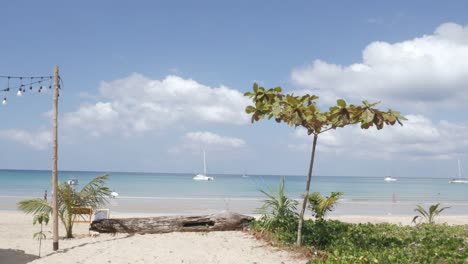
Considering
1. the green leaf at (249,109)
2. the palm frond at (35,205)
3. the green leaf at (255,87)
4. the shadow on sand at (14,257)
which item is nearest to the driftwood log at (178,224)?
the palm frond at (35,205)

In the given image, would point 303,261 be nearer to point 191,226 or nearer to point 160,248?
point 160,248

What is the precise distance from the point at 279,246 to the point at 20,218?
13071 mm

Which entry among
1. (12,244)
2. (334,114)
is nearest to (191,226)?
(12,244)

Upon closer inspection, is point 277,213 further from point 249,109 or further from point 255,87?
point 255,87

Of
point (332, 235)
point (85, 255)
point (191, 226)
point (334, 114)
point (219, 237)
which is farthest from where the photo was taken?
point (191, 226)

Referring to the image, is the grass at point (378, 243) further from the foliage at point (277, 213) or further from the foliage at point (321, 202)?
the foliage at point (321, 202)

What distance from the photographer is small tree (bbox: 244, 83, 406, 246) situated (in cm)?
877

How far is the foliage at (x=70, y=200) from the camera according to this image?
458 inches

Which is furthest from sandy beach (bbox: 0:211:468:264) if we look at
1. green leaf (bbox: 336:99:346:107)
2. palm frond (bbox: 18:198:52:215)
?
green leaf (bbox: 336:99:346:107)

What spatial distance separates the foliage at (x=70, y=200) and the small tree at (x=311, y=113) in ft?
17.5

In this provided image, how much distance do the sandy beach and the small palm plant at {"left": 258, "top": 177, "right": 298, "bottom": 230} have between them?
26.6 inches

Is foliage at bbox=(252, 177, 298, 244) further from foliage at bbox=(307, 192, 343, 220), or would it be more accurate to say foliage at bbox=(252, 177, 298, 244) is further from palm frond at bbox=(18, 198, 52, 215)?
palm frond at bbox=(18, 198, 52, 215)

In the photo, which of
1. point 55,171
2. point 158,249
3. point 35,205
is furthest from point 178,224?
point 35,205

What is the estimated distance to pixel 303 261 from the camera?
29.5 feet
